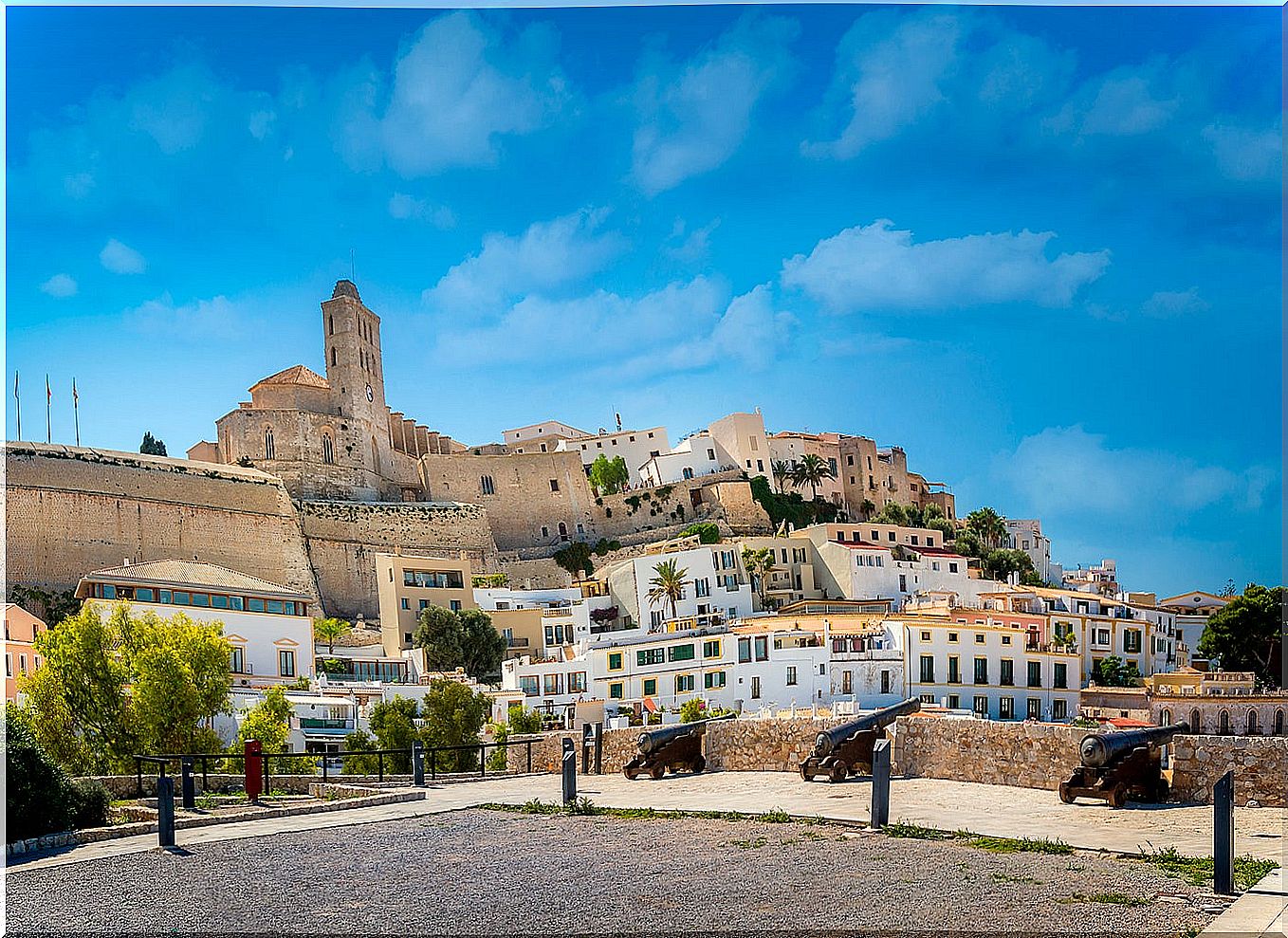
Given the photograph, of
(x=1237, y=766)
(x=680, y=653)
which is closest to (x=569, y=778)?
(x=1237, y=766)

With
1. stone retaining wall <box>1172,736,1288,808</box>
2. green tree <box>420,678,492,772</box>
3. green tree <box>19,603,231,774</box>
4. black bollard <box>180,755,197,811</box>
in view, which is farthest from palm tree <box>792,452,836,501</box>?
stone retaining wall <box>1172,736,1288,808</box>

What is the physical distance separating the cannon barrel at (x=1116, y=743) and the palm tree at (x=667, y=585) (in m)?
26.8

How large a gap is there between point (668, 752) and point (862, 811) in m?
2.29

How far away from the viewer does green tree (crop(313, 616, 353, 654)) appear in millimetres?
32625

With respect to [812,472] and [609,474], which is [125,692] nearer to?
[609,474]

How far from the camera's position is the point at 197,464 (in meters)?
38.1

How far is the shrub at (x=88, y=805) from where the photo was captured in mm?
5949

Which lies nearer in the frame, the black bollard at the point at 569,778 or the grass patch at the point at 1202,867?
the grass patch at the point at 1202,867

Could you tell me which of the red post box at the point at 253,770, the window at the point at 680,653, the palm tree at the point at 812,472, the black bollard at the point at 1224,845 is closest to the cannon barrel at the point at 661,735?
the red post box at the point at 253,770

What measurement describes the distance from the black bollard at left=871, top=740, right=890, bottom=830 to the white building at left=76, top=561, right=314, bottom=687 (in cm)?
1689

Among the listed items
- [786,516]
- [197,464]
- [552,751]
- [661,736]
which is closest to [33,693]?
[552,751]

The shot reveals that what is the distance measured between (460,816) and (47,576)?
30.4 m

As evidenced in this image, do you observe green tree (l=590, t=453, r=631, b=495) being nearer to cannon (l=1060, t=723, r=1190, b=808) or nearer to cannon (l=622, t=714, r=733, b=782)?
cannon (l=622, t=714, r=733, b=782)

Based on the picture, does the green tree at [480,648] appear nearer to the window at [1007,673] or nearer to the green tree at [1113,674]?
the window at [1007,673]
